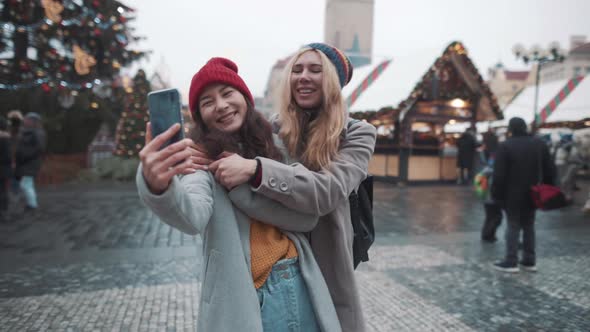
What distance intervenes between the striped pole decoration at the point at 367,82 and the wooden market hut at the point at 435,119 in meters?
1.05

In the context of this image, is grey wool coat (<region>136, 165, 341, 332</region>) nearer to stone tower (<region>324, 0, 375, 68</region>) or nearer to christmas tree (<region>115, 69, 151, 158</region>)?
christmas tree (<region>115, 69, 151, 158</region>)

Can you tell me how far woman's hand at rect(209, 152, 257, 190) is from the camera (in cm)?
121

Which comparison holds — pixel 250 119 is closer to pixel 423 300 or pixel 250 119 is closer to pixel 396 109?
pixel 423 300

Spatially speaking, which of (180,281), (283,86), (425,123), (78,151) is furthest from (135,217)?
(425,123)

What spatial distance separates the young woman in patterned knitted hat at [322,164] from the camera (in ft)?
4.17

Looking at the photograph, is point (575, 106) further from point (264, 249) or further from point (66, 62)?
point (66, 62)

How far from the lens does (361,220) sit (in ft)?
5.86

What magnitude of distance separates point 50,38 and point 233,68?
13916 mm

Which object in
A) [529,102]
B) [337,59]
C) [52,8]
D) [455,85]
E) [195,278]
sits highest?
[52,8]

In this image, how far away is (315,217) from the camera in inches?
55.1

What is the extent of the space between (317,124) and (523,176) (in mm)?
4285

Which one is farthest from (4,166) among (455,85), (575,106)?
(575,106)

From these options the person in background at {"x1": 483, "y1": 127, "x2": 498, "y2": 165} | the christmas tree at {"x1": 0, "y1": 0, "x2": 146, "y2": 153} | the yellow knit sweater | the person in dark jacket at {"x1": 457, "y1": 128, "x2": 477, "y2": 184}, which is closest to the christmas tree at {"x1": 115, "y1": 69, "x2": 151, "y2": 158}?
the christmas tree at {"x1": 0, "y1": 0, "x2": 146, "y2": 153}

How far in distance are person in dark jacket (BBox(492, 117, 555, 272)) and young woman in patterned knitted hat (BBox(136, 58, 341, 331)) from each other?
167 inches
